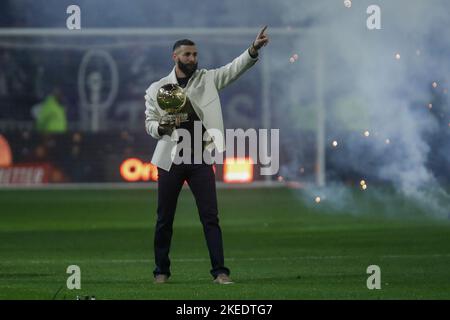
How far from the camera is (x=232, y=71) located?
12570mm

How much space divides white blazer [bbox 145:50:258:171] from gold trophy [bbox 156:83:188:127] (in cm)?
12

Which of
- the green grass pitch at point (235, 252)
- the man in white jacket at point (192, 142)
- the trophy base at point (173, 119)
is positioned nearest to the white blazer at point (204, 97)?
the man in white jacket at point (192, 142)

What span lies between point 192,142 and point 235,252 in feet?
11.8

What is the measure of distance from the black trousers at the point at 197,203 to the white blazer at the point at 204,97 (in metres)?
0.13

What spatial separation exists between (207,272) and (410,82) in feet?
31.4

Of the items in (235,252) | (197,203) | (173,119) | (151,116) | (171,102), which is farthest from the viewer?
(235,252)

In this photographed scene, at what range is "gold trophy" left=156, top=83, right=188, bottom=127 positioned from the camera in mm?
12258

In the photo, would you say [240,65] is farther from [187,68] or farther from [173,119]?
[173,119]

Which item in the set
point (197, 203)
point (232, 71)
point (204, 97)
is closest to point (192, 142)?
point (204, 97)

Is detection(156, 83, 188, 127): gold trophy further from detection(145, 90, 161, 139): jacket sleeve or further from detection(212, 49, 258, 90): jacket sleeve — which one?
detection(212, 49, 258, 90): jacket sleeve

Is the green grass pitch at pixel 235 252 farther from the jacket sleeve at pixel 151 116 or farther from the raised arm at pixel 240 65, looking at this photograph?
the raised arm at pixel 240 65

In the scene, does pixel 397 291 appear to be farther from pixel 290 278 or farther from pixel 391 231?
pixel 391 231

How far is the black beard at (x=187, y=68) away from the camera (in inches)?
491

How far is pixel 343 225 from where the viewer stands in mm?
19922
